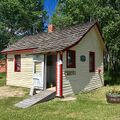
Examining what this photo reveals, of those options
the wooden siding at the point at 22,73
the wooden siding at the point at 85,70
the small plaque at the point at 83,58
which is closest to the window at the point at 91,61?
the wooden siding at the point at 85,70

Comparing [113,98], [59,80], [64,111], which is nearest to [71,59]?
[59,80]

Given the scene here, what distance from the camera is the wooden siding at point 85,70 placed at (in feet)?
59.5

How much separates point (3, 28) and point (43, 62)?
1519 inches

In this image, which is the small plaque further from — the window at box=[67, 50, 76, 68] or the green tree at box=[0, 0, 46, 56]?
the green tree at box=[0, 0, 46, 56]

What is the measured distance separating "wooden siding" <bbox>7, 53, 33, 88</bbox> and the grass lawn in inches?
239

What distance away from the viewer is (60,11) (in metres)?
43.3

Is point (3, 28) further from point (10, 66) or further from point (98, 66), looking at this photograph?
point (98, 66)

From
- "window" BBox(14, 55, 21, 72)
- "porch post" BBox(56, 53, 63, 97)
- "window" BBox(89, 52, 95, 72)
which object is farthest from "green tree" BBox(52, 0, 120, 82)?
"porch post" BBox(56, 53, 63, 97)

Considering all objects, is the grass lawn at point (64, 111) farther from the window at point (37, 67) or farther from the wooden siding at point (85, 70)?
the window at point (37, 67)

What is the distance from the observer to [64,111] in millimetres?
13180

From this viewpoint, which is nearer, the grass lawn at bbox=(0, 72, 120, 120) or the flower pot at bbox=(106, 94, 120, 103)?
the grass lawn at bbox=(0, 72, 120, 120)

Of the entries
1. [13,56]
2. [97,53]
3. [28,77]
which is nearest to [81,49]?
[97,53]

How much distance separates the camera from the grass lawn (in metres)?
Result: 11.9

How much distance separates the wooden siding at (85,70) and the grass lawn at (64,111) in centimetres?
234
